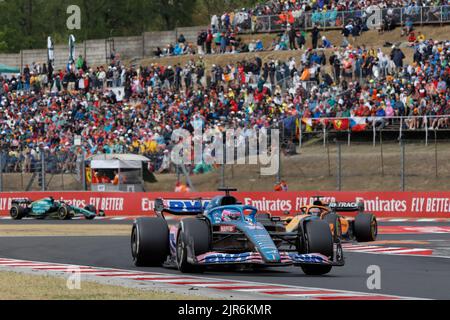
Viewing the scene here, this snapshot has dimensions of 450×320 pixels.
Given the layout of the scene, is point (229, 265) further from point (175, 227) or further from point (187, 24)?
point (187, 24)

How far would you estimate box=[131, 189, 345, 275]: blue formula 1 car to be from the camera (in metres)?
16.7

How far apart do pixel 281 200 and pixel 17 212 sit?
848 cm

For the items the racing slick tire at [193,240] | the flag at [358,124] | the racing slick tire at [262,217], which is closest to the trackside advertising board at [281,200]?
the flag at [358,124]

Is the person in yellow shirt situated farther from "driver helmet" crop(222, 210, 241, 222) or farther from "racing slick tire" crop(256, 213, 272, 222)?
"driver helmet" crop(222, 210, 241, 222)

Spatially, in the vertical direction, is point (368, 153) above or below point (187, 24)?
below

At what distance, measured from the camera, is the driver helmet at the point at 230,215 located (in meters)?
17.6

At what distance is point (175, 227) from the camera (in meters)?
18.0

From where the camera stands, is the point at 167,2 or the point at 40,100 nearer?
the point at 40,100

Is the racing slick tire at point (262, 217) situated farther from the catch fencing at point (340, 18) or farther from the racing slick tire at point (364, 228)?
the catch fencing at point (340, 18)

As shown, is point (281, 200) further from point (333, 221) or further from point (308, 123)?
point (333, 221)

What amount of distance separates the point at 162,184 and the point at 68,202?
10.9ft

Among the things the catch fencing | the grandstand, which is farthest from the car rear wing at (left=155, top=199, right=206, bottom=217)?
the catch fencing

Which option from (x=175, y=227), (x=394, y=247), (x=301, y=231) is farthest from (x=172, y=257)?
(x=394, y=247)

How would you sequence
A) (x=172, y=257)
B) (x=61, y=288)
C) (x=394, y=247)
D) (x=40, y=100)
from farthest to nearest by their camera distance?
(x=40, y=100) < (x=394, y=247) < (x=172, y=257) < (x=61, y=288)
